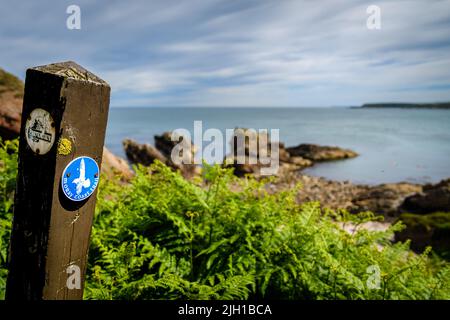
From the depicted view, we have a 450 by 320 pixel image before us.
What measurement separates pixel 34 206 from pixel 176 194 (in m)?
2.29

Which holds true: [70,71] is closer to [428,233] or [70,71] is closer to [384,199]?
[428,233]

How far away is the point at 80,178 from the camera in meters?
1.92

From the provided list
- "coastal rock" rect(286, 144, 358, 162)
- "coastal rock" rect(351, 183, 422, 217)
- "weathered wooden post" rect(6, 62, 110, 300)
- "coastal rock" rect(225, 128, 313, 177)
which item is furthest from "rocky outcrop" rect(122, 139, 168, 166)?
"weathered wooden post" rect(6, 62, 110, 300)

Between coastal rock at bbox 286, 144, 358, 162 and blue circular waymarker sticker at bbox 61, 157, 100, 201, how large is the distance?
1781 inches

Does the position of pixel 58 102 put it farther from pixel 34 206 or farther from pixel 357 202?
pixel 357 202

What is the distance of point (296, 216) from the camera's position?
3953 mm

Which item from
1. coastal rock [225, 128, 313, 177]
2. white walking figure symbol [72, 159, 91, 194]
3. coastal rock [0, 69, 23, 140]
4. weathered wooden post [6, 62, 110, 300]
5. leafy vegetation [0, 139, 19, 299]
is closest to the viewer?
weathered wooden post [6, 62, 110, 300]

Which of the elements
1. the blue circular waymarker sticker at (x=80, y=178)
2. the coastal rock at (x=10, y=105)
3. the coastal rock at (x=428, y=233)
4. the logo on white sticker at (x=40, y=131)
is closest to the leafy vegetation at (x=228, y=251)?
the blue circular waymarker sticker at (x=80, y=178)

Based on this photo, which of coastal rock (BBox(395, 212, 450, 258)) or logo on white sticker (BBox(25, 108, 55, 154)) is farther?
coastal rock (BBox(395, 212, 450, 258))

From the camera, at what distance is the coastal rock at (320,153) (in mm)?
46500

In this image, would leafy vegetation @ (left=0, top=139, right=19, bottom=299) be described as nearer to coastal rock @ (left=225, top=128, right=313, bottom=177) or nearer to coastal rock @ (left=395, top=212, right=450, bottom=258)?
coastal rock @ (left=395, top=212, right=450, bottom=258)

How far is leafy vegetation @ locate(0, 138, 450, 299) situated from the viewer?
3158 millimetres

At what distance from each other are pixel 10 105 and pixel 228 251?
47.4ft

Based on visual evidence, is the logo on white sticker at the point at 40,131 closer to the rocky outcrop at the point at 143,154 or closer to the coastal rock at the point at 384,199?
the coastal rock at the point at 384,199
